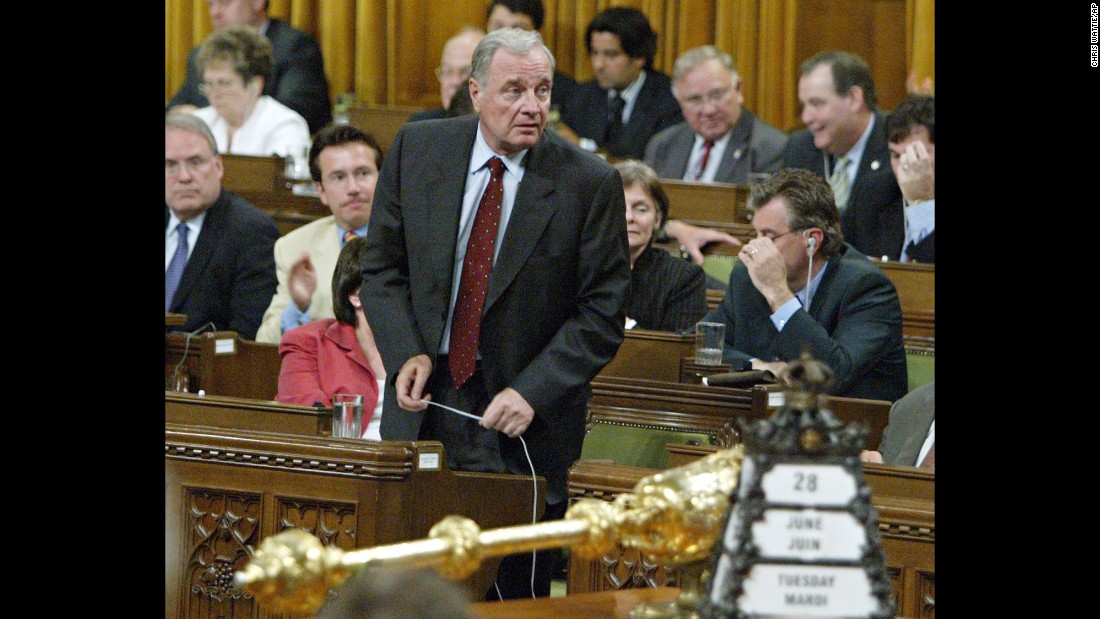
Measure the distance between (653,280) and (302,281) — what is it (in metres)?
1.14

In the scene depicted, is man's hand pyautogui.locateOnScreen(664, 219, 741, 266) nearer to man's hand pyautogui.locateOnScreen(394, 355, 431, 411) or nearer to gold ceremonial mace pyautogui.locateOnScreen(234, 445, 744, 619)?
man's hand pyautogui.locateOnScreen(394, 355, 431, 411)

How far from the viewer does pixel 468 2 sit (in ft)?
29.7

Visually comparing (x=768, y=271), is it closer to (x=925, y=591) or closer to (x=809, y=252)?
(x=809, y=252)

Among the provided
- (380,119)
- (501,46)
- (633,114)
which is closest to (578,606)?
(501,46)

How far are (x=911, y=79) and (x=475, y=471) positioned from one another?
203 inches

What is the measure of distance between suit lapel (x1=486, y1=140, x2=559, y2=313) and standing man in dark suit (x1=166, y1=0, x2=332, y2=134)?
15.9ft

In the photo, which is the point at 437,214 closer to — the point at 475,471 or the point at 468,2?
the point at 475,471

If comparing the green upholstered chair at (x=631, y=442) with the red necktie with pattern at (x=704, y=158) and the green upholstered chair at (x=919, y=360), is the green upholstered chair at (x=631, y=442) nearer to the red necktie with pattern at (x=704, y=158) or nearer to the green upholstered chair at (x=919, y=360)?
the green upholstered chair at (x=919, y=360)

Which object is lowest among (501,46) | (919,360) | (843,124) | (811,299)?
(919,360)

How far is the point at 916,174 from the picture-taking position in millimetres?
5629
